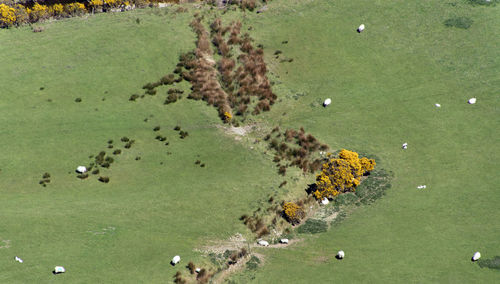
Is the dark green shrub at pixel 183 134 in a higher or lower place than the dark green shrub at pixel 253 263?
higher

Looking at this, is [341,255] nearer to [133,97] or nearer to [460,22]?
[133,97]

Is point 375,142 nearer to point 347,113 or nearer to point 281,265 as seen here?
point 347,113

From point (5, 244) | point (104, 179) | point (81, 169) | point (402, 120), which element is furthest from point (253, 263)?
point (402, 120)

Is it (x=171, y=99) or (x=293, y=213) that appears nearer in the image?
(x=293, y=213)

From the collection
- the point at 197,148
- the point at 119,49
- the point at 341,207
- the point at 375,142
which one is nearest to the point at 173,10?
the point at 119,49

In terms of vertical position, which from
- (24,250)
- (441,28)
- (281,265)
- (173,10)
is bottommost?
(281,265)

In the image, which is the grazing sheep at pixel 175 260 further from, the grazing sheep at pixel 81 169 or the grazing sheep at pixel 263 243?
the grazing sheep at pixel 81 169

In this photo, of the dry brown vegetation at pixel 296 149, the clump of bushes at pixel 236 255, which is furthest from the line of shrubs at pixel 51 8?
the clump of bushes at pixel 236 255

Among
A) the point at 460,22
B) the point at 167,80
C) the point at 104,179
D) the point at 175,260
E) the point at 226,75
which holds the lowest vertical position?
the point at 175,260
